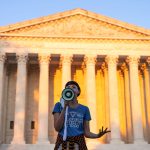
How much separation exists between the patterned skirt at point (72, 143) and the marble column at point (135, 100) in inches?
1297

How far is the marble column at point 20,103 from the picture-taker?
36.9m

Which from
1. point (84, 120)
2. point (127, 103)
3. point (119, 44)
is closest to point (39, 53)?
point (119, 44)

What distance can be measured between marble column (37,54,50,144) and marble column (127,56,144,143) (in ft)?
32.6

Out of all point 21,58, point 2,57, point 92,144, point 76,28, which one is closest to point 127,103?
point 92,144

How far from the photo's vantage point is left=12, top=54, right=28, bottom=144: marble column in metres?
36.9

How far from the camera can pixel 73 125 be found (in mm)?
6250

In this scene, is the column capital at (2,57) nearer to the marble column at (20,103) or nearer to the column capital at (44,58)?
the marble column at (20,103)

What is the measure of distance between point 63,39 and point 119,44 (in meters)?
6.72

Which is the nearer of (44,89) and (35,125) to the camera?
(44,89)

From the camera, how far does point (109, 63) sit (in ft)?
131

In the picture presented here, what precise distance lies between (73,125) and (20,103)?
106ft

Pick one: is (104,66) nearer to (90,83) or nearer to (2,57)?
(90,83)

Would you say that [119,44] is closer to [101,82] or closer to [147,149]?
[101,82]

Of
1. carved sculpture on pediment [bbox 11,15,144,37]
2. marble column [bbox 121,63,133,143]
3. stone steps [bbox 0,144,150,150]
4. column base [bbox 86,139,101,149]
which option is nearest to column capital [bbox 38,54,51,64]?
carved sculpture on pediment [bbox 11,15,144,37]
